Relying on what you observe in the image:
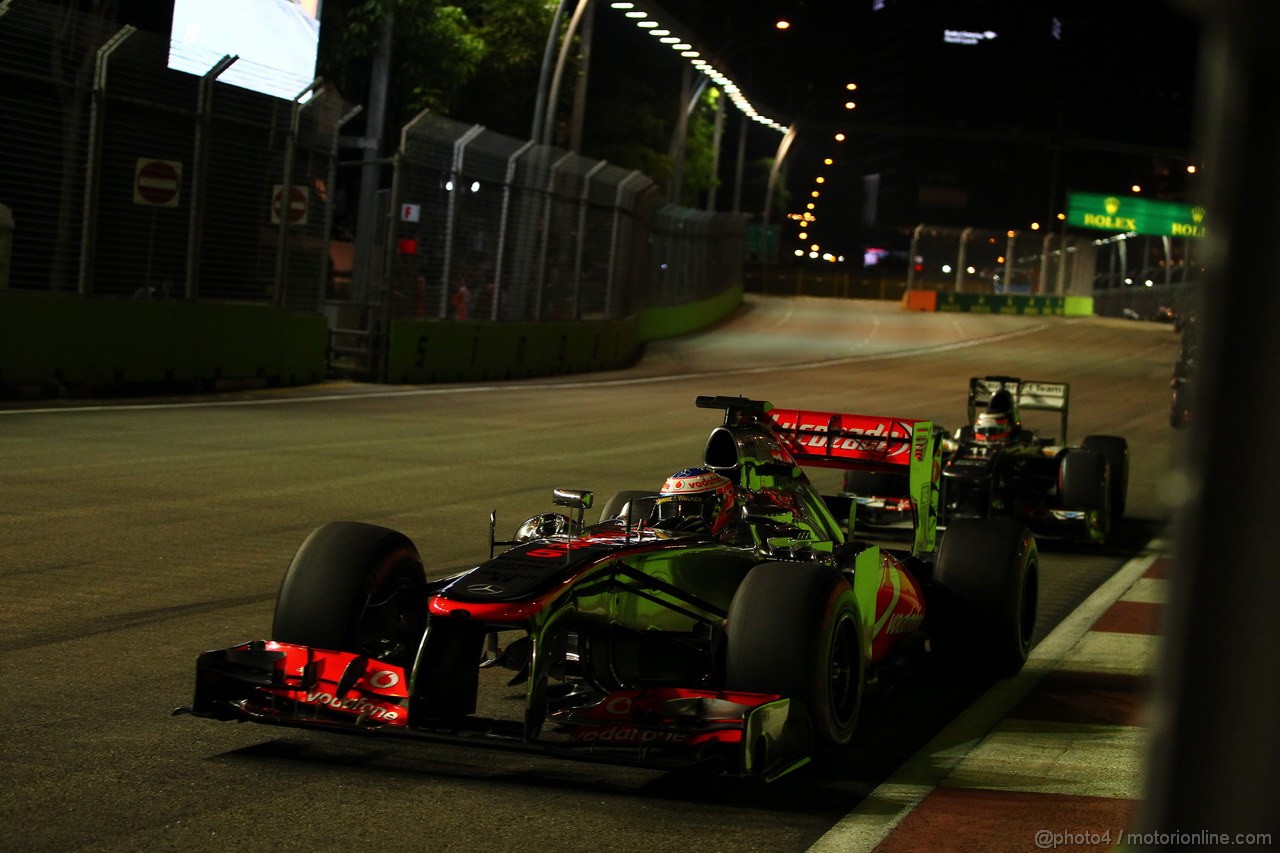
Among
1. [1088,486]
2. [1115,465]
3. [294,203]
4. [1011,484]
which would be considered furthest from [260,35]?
[1088,486]

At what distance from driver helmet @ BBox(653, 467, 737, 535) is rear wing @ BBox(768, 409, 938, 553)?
243cm

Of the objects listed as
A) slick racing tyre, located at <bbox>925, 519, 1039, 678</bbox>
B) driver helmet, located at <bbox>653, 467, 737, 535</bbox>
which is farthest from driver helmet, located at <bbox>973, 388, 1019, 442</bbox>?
driver helmet, located at <bbox>653, 467, 737, 535</bbox>

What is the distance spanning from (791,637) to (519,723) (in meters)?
0.89

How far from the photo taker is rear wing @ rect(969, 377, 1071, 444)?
13773 mm

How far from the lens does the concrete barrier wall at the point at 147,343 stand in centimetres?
1788

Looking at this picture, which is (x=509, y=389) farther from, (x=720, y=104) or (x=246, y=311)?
(x=720, y=104)

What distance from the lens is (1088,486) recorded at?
12.2 meters

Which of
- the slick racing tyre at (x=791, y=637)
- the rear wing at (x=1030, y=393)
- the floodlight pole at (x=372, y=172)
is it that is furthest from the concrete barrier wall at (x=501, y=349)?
the slick racing tyre at (x=791, y=637)

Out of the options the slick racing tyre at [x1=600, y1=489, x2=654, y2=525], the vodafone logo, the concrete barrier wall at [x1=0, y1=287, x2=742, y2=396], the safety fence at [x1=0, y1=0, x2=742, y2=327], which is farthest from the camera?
the safety fence at [x1=0, y1=0, x2=742, y2=327]

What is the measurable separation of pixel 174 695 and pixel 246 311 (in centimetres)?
1586

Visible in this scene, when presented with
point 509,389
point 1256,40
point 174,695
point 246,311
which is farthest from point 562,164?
point 1256,40

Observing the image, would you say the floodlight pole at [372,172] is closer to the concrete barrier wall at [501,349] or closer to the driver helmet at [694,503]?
the concrete barrier wall at [501,349]

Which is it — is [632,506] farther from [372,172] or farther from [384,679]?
[372,172]

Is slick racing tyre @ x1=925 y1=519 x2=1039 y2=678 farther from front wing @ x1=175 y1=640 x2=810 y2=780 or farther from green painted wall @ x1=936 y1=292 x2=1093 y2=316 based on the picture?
green painted wall @ x1=936 y1=292 x2=1093 y2=316
